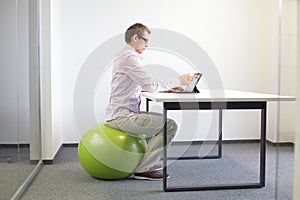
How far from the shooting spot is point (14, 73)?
8.52 ft

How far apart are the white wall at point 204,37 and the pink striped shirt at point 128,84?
1368 millimetres

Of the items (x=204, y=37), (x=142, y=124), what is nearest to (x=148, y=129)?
(x=142, y=124)

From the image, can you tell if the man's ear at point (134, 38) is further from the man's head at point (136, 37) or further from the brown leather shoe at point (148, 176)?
the brown leather shoe at point (148, 176)

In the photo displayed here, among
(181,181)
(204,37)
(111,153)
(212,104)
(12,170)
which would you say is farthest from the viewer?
(204,37)

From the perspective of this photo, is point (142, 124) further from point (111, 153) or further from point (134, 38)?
point (134, 38)

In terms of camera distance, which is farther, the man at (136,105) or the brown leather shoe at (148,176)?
the brown leather shoe at (148,176)

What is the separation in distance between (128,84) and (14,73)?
34.5 inches

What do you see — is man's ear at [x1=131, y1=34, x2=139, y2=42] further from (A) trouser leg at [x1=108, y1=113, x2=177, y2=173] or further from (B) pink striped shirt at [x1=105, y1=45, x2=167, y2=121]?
(A) trouser leg at [x1=108, y1=113, x2=177, y2=173]

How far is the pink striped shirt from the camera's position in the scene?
2.97 metres

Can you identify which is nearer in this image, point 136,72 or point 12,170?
point 12,170

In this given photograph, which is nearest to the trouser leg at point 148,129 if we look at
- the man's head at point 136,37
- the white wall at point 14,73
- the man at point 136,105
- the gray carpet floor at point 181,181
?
the man at point 136,105

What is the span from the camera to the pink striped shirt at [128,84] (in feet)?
9.73

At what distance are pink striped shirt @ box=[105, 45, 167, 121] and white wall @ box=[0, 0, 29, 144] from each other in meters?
0.68

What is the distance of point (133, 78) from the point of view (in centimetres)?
298
